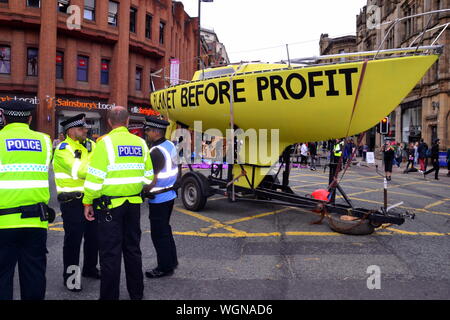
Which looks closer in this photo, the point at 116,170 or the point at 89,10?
the point at 116,170

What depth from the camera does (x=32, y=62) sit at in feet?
66.6

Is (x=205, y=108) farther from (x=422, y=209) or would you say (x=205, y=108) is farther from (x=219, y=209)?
(x=422, y=209)

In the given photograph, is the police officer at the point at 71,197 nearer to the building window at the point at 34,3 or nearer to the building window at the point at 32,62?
the building window at the point at 32,62

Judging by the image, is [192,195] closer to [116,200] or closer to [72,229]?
[72,229]

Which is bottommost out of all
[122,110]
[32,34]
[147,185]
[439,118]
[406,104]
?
[147,185]

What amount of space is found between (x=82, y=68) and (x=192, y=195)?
1841 centimetres

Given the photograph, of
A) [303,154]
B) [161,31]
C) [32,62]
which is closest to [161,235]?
[303,154]

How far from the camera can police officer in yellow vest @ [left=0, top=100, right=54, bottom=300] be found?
2.62 metres

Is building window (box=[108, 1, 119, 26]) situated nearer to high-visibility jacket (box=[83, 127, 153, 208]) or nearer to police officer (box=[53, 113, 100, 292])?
police officer (box=[53, 113, 100, 292])

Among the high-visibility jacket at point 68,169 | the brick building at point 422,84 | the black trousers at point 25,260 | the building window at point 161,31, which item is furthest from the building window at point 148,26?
the black trousers at point 25,260

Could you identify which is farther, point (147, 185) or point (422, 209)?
point (422, 209)

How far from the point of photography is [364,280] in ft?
11.9
